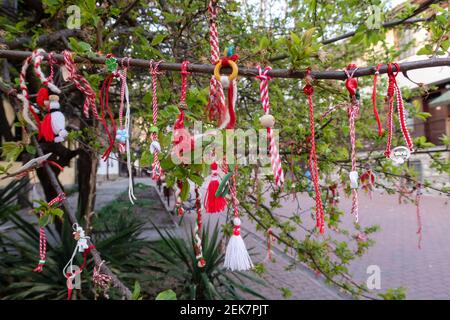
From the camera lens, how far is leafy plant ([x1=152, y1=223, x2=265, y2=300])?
400 centimetres

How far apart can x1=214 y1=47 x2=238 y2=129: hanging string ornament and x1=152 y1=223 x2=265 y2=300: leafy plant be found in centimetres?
315

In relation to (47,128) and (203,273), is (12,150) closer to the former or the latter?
(47,128)

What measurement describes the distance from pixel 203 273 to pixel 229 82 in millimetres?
3480

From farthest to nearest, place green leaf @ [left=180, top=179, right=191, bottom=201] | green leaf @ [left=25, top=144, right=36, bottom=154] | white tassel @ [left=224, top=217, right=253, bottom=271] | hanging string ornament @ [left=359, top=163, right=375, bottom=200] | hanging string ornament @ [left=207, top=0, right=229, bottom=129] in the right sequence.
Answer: hanging string ornament @ [left=359, top=163, right=375, bottom=200], green leaf @ [left=25, top=144, right=36, bottom=154], white tassel @ [left=224, top=217, right=253, bottom=271], green leaf @ [left=180, top=179, right=191, bottom=201], hanging string ornament @ [left=207, top=0, right=229, bottom=129]

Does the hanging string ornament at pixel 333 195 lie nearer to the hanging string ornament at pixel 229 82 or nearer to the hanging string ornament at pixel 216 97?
the hanging string ornament at pixel 216 97

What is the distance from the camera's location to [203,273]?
4113 millimetres

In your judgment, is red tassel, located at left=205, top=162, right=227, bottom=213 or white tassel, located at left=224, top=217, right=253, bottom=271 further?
white tassel, located at left=224, top=217, right=253, bottom=271

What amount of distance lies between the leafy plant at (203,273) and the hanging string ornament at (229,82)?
124 inches

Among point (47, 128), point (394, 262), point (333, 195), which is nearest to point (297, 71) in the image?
point (47, 128)

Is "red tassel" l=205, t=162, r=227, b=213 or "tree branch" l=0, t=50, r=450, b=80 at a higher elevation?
"tree branch" l=0, t=50, r=450, b=80

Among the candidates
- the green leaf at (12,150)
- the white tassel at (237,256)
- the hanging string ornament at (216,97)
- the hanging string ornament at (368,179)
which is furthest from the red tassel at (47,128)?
the hanging string ornament at (368,179)

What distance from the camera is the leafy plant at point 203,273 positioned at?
4000 millimetres

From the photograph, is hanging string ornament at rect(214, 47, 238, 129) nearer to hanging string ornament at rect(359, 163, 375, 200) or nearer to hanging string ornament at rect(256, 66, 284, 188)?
hanging string ornament at rect(256, 66, 284, 188)

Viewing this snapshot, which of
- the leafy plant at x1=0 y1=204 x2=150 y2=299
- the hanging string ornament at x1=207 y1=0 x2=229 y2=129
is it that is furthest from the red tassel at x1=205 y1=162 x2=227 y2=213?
the leafy plant at x1=0 y1=204 x2=150 y2=299
